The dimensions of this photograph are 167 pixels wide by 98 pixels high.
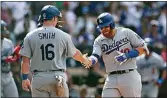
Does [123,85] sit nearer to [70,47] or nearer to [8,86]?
[70,47]

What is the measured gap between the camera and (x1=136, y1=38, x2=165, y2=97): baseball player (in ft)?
46.0

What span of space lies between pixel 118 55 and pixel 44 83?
1423mm

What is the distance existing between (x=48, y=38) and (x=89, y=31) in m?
8.18

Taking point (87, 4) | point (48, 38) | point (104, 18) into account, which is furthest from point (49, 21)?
point (87, 4)

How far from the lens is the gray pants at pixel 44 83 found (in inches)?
363

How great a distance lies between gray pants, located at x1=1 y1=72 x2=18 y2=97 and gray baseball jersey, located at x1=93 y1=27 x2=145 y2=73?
6.40 ft

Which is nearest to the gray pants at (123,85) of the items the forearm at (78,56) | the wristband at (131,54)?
the wristband at (131,54)

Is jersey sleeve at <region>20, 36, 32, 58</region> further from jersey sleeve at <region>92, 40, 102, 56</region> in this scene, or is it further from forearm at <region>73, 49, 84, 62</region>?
jersey sleeve at <region>92, 40, 102, 56</region>

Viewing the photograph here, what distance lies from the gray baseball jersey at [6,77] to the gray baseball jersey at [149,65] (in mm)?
3727

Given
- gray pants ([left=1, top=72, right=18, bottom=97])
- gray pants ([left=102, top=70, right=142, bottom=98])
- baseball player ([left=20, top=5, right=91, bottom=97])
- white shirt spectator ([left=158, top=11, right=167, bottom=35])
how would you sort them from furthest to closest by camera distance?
white shirt spectator ([left=158, top=11, right=167, bottom=35]) → gray pants ([left=1, top=72, right=18, bottom=97]) → gray pants ([left=102, top=70, right=142, bottom=98]) → baseball player ([left=20, top=5, right=91, bottom=97])

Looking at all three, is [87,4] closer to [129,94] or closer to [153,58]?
[153,58]

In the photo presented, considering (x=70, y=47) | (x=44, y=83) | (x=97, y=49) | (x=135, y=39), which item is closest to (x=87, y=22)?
(x=97, y=49)

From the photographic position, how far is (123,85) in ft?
32.7

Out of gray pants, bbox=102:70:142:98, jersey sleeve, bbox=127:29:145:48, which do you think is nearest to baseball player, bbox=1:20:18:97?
gray pants, bbox=102:70:142:98
